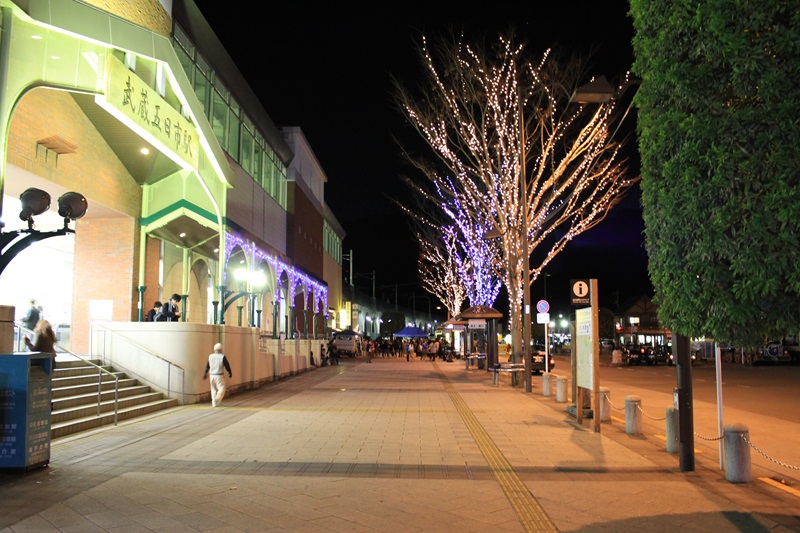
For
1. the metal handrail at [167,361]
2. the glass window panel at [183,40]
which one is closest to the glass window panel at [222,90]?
the glass window panel at [183,40]

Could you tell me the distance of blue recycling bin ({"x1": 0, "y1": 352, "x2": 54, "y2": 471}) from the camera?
307 inches

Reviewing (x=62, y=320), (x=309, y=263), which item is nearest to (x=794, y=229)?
(x=62, y=320)

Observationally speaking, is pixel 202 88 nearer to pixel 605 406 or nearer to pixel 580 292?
pixel 580 292

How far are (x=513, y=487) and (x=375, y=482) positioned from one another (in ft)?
5.23

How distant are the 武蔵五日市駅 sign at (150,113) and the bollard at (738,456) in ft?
38.2

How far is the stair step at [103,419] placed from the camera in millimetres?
10594

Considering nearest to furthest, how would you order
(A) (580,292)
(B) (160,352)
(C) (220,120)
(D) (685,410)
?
(D) (685,410) < (A) (580,292) < (B) (160,352) < (C) (220,120)

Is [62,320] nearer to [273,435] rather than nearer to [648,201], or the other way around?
[273,435]

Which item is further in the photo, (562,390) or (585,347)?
(562,390)

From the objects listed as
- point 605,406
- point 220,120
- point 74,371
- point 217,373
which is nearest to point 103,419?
point 74,371

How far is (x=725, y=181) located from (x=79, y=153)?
14.9 meters

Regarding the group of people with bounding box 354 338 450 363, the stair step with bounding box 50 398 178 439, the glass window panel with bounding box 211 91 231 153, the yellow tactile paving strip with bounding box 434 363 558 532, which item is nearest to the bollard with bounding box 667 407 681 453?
the yellow tactile paving strip with bounding box 434 363 558 532

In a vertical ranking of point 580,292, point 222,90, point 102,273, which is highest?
point 222,90

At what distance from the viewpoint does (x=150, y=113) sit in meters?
14.2
